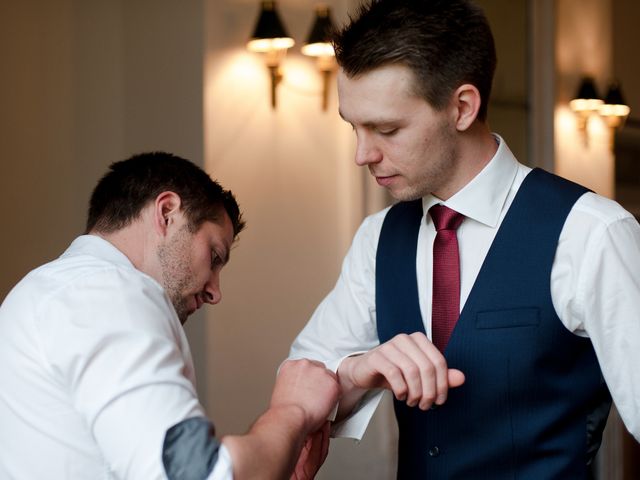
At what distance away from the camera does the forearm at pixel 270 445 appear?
1.30m

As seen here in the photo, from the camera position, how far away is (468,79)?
183cm

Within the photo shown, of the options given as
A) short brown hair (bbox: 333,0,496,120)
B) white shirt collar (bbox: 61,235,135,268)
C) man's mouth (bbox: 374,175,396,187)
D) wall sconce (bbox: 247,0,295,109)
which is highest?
wall sconce (bbox: 247,0,295,109)

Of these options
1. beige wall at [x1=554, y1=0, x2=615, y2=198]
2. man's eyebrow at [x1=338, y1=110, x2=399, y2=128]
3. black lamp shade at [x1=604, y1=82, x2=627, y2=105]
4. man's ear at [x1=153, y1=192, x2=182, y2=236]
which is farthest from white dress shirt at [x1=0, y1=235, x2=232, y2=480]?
black lamp shade at [x1=604, y1=82, x2=627, y2=105]

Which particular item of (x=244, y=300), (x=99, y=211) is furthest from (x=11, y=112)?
(x=99, y=211)

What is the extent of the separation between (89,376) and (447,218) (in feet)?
2.72

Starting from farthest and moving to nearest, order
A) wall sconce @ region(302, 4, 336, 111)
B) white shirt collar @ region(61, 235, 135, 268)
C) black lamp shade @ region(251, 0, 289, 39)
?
wall sconce @ region(302, 4, 336, 111) → black lamp shade @ region(251, 0, 289, 39) → white shirt collar @ region(61, 235, 135, 268)

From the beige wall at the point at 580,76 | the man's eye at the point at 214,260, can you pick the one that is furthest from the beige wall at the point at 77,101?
the beige wall at the point at 580,76

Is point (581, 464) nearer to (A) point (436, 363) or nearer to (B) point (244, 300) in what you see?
(A) point (436, 363)

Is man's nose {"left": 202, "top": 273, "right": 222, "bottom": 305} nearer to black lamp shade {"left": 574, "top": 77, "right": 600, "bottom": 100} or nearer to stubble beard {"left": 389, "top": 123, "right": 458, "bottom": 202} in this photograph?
stubble beard {"left": 389, "top": 123, "right": 458, "bottom": 202}

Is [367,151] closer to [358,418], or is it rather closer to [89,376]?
[358,418]

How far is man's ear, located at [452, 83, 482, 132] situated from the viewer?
5.98ft

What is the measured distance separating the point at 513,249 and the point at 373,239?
0.34 meters

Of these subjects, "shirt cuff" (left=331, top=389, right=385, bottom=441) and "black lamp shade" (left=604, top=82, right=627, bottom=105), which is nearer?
"shirt cuff" (left=331, top=389, right=385, bottom=441)

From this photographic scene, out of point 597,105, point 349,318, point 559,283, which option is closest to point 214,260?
point 349,318
